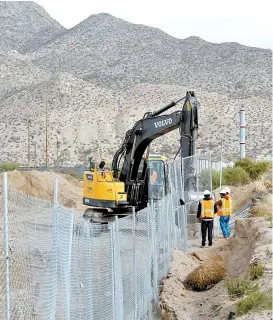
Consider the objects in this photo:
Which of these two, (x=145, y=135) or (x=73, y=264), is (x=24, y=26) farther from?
(x=73, y=264)

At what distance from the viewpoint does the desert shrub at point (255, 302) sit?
427 inches

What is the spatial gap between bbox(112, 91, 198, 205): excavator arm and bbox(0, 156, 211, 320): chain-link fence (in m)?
6.52

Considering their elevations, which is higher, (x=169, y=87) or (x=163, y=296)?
(x=169, y=87)

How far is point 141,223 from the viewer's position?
39.2 ft

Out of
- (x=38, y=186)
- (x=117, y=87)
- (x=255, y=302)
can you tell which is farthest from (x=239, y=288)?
(x=117, y=87)

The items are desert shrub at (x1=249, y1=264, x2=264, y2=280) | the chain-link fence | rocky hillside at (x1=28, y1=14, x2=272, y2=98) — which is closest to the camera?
the chain-link fence

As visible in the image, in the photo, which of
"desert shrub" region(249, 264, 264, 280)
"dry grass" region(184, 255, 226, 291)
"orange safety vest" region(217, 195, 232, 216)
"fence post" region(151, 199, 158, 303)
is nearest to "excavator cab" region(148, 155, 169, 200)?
"orange safety vest" region(217, 195, 232, 216)

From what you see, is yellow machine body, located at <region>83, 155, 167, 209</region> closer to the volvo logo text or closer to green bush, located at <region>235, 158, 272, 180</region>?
the volvo logo text

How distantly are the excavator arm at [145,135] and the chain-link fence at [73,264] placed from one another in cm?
652

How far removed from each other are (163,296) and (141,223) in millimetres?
2045

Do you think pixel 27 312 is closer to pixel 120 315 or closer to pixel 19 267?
pixel 19 267

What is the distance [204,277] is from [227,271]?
131cm

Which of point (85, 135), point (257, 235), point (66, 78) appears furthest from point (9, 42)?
point (257, 235)

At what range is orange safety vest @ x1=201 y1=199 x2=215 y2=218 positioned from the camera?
65.7 feet
